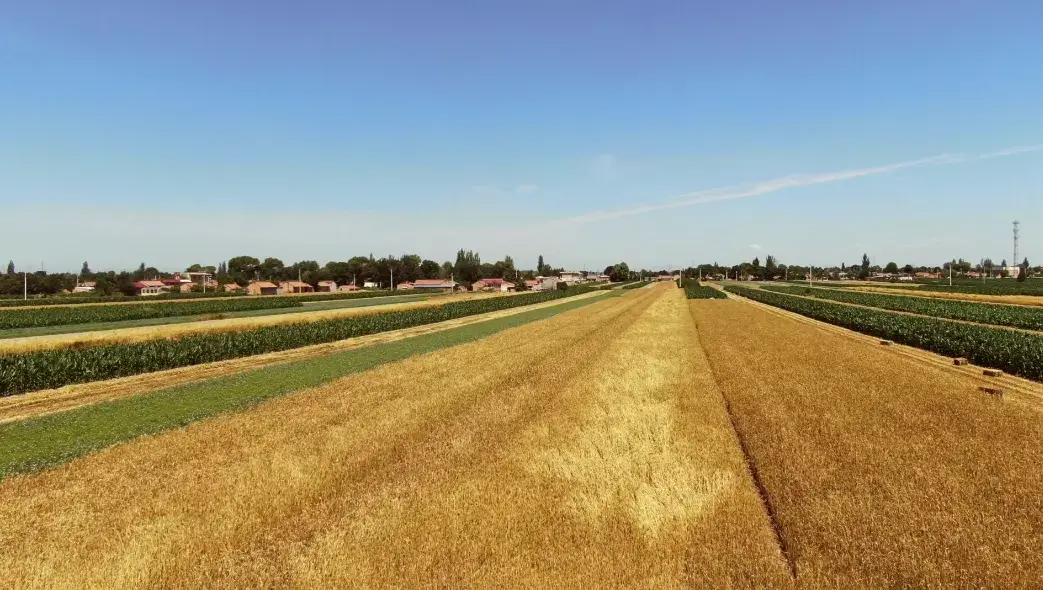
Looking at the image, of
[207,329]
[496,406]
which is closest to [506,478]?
[496,406]

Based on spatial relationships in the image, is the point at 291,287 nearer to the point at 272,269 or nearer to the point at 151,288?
the point at 151,288

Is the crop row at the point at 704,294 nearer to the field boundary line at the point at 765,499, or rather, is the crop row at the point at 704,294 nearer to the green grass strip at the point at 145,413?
the green grass strip at the point at 145,413

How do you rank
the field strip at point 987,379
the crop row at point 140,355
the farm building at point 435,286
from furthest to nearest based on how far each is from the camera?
the farm building at point 435,286 < the crop row at point 140,355 < the field strip at point 987,379

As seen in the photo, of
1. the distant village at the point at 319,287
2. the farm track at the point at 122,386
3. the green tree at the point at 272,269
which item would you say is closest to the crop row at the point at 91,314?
the farm track at the point at 122,386

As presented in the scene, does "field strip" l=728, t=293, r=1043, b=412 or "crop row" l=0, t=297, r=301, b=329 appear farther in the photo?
"crop row" l=0, t=297, r=301, b=329

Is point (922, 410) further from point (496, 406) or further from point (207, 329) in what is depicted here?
point (207, 329)

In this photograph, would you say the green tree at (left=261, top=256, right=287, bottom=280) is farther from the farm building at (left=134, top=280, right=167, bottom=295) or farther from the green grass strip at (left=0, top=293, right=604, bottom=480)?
the green grass strip at (left=0, top=293, right=604, bottom=480)

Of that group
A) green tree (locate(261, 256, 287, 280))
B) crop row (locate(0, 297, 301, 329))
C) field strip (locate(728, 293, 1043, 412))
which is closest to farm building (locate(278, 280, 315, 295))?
green tree (locate(261, 256, 287, 280))
